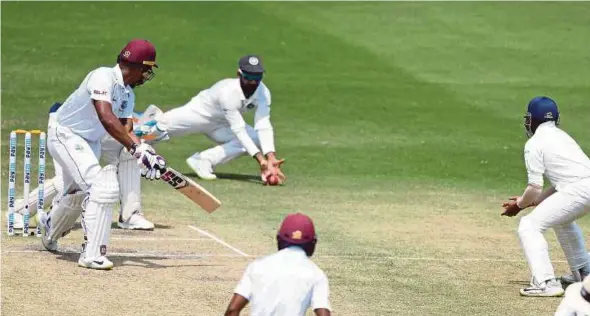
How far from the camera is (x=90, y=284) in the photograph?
1030 centimetres

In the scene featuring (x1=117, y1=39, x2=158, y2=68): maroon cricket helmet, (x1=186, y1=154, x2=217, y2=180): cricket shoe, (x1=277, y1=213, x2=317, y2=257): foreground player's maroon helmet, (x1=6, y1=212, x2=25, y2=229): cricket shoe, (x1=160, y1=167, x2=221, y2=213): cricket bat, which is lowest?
(x1=6, y1=212, x2=25, y2=229): cricket shoe

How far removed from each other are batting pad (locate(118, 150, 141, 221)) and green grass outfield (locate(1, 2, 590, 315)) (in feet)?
1.81

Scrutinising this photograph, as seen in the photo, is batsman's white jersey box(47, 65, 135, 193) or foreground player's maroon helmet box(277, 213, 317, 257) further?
batsman's white jersey box(47, 65, 135, 193)

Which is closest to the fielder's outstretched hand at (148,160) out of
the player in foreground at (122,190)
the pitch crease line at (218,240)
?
the pitch crease line at (218,240)

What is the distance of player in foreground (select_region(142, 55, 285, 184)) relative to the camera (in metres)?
15.7

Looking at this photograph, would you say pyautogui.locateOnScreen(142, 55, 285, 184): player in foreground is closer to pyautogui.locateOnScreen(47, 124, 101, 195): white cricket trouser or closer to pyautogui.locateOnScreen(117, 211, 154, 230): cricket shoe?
pyautogui.locateOnScreen(117, 211, 154, 230): cricket shoe

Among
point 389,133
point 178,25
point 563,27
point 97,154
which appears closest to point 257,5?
point 178,25

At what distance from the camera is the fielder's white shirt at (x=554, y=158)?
34.3 feet

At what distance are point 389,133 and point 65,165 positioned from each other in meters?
9.20

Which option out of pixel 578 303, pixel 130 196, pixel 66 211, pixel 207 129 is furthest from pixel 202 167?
pixel 578 303

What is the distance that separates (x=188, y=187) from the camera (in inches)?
449

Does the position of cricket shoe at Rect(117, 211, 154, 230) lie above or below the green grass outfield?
below

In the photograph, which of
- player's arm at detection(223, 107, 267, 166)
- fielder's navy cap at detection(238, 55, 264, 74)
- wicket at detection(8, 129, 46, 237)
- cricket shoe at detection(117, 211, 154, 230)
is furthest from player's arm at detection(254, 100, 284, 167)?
wicket at detection(8, 129, 46, 237)

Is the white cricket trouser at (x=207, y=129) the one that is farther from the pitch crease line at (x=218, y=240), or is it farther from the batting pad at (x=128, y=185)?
the pitch crease line at (x=218, y=240)
